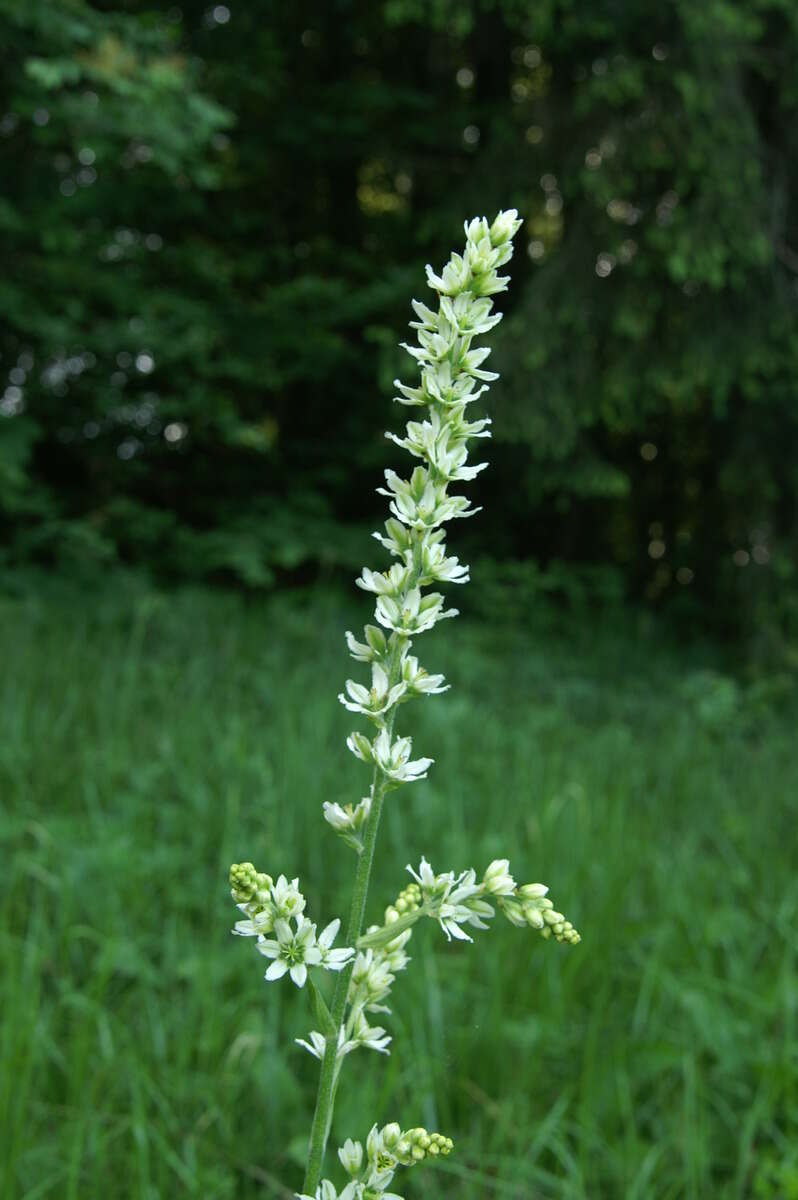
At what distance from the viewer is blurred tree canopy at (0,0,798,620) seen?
6.52 meters

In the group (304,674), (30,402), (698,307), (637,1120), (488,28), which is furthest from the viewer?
(488,28)

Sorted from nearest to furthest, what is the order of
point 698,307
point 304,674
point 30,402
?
point 304,674 → point 698,307 → point 30,402

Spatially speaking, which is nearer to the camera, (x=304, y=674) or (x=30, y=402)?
(x=304, y=674)

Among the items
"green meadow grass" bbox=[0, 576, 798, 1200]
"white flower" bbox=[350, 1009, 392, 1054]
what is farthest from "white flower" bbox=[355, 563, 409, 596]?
"green meadow grass" bbox=[0, 576, 798, 1200]

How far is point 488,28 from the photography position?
912cm

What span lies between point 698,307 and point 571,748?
289 centimetres

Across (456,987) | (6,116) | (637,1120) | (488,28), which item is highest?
(488,28)

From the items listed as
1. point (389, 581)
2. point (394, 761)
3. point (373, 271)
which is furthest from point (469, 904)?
point (373, 271)

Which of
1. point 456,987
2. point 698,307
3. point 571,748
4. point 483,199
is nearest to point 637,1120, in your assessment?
point 456,987

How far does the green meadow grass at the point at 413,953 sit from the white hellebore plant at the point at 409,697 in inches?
46.9

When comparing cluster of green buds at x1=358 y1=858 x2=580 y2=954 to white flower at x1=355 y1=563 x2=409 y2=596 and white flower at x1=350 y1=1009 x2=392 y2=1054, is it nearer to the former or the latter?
white flower at x1=350 y1=1009 x2=392 y2=1054

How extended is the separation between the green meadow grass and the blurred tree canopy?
7.11 ft

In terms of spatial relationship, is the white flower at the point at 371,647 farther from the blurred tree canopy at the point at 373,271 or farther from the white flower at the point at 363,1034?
the blurred tree canopy at the point at 373,271

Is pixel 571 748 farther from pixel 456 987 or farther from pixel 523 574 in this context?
pixel 456 987
